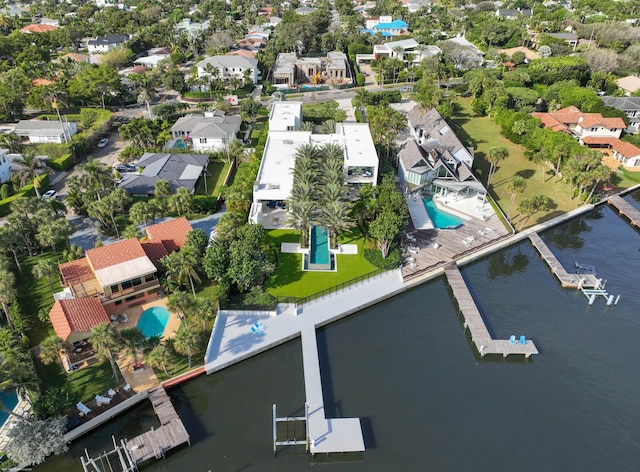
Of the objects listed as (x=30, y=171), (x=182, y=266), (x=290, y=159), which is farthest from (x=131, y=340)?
(x=30, y=171)

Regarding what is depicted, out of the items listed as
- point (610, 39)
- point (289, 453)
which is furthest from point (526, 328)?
point (610, 39)

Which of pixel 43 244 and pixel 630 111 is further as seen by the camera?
pixel 630 111

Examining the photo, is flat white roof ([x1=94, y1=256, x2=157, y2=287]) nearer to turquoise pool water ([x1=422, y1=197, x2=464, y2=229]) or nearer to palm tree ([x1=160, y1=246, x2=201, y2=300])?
palm tree ([x1=160, y1=246, x2=201, y2=300])

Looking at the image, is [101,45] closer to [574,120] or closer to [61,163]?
[61,163]

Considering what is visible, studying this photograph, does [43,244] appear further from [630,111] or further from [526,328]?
[630,111]

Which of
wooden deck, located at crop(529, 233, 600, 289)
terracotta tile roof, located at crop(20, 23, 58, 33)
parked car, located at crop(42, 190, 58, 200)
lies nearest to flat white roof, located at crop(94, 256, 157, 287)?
parked car, located at crop(42, 190, 58, 200)

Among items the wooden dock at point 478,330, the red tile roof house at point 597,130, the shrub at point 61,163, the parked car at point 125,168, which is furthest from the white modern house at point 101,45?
the wooden dock at point 478,330
